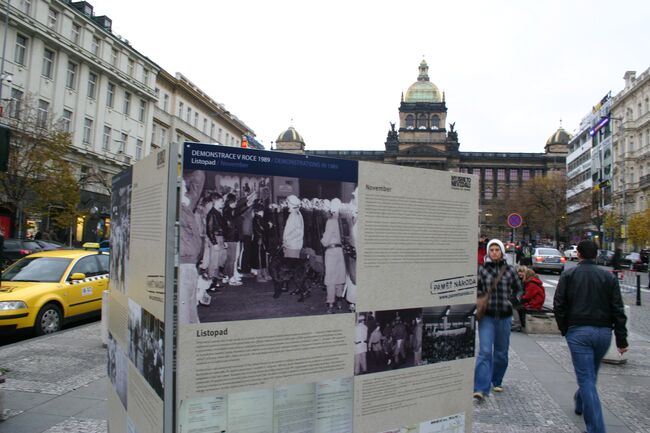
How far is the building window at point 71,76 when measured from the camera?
35412 mm

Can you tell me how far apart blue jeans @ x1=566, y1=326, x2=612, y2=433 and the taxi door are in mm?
9048

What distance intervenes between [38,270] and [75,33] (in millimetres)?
32193

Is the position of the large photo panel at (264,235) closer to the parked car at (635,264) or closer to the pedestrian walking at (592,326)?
the pedestrian walking at (592,326)

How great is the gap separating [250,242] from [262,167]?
395 millimetres

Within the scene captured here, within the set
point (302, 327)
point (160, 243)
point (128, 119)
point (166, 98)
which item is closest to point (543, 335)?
point (302, 327)

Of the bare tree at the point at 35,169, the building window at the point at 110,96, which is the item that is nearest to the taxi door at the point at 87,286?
the bare tree at the point at 35,169

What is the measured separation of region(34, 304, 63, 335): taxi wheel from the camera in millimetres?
8914

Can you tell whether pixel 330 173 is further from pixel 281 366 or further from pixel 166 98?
pixel 166 98

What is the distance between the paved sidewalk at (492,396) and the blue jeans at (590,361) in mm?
488

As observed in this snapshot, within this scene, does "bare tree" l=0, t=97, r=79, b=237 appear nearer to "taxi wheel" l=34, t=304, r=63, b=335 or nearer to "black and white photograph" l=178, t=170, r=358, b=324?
"taxi wheel" l=34, t=304, r=63, b=335

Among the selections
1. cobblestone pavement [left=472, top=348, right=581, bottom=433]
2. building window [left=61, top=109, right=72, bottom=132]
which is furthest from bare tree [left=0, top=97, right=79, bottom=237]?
cobblestone pavement [left=472, top=348, right=581, bottom=433]

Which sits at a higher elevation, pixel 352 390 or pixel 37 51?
pixel 37 51

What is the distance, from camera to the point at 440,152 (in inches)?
4109

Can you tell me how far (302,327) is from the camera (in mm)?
2703
